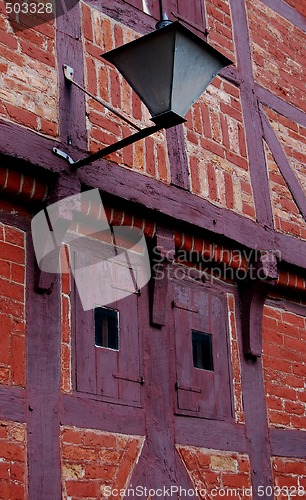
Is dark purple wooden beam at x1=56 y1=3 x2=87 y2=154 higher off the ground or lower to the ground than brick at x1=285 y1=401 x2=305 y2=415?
higher

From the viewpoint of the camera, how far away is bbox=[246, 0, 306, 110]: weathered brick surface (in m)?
7.06

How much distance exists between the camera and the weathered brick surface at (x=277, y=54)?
7.06 m

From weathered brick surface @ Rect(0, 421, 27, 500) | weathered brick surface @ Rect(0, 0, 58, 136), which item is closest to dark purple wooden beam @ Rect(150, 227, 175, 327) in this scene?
weathered brick surface @ Rect(0, 0, 58, 136)

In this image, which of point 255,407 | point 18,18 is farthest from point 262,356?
point 18,18

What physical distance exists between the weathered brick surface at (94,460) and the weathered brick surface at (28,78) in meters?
1.56

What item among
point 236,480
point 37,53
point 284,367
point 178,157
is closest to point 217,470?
point 236,480

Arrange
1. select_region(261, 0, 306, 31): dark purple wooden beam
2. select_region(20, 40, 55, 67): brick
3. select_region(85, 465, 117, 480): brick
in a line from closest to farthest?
select_region(85, 465, 117, 480): brick, select_region(20, 40, 55, 67): brick, select_region(261, 0, 306, 31): dark purple wooden beam

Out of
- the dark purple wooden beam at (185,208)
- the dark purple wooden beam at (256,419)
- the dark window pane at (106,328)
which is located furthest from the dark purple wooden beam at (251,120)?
the dark window pane at (106,328)

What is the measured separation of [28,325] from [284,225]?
2317mm

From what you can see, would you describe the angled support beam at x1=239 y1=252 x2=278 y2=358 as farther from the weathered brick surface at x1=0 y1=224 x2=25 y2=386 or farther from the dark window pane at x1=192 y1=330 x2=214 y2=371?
the weathered brick surface at x1=0 y1=224 x2=25 y2=386

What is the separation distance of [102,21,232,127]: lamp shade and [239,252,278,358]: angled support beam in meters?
1.66

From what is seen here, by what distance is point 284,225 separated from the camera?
6664 mm

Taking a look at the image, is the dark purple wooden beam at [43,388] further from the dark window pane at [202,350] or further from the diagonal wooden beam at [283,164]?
the diagonal wooden beam at [283,164]

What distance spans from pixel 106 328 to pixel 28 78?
137 centimetres
